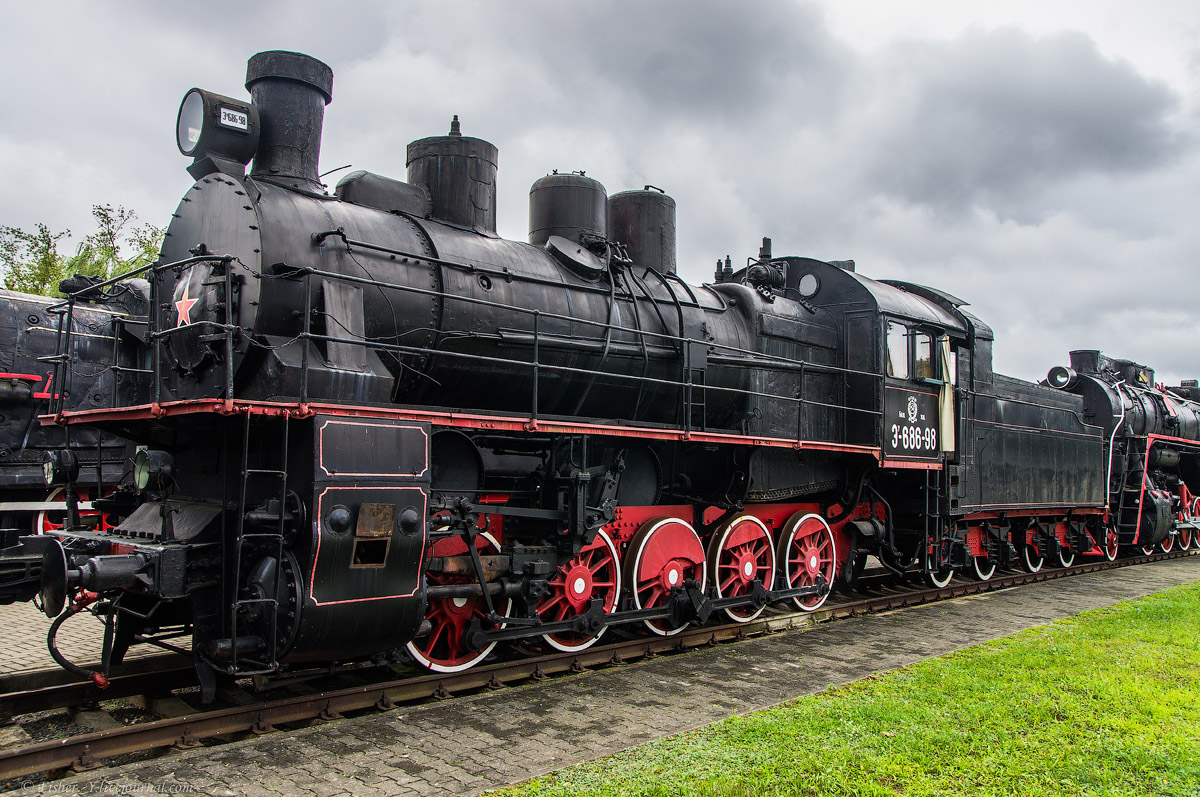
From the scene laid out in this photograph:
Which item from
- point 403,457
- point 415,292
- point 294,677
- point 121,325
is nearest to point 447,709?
point 294,677

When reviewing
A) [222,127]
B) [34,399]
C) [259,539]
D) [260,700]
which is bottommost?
[260,700]

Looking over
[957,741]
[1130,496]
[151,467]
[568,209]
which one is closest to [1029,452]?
[1130,496]

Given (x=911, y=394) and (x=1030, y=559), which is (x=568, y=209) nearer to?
(x=911, y=394)

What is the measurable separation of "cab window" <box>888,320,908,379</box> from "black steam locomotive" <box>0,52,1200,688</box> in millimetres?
55

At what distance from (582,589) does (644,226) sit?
13.4 feet

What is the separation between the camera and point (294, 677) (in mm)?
5793

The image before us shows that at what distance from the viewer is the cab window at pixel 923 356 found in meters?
11.0

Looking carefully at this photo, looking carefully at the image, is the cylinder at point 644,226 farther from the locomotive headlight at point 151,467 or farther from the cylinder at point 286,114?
the locomotive headlight at point 151,467

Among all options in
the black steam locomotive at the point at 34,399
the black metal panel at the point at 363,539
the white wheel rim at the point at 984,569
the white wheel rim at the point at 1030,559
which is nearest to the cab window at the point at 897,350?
Result: the white wheel rim at the point at 984,569

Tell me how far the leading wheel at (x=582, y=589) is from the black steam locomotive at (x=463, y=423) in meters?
0.03

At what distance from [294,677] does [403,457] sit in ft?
5.76

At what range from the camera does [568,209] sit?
8.48 metres

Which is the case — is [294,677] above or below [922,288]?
below

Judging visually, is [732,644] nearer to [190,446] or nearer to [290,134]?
[190,446]
